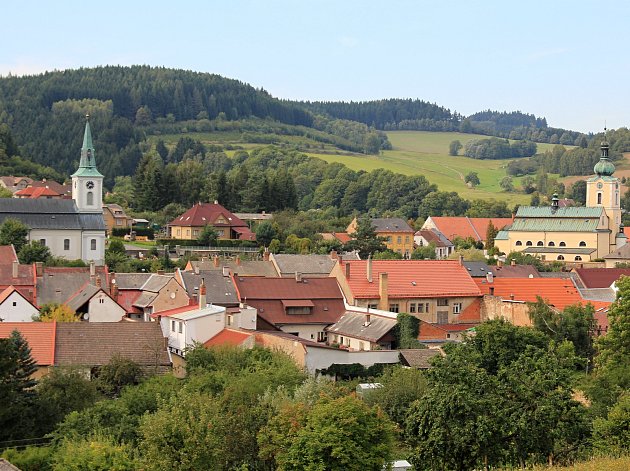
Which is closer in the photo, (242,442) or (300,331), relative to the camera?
(242,442)

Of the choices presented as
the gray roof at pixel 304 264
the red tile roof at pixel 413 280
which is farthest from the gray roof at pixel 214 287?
the gray roof at pixel 304 264

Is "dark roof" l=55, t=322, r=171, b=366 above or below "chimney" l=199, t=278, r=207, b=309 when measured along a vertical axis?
below

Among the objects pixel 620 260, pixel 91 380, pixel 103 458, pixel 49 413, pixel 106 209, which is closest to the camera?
pixel 103 458

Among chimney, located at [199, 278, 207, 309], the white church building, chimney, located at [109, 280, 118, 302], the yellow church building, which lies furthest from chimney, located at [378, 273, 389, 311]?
the yellow church building

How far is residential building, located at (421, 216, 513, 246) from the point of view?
4397 inches

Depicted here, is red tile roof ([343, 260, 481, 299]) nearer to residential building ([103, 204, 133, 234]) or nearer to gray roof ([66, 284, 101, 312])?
gray roof ([66, 284, 101, 312])

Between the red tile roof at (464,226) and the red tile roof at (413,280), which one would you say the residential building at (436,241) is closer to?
the red tile roof at (464,226)

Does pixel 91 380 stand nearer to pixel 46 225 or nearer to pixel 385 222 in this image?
pixel 46 225

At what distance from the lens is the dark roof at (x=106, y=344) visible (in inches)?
1672

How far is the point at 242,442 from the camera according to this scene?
3066 centimetres

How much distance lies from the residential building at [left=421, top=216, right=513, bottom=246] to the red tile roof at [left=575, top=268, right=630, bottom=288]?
1515 inches

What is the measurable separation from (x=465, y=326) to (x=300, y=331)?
8861 millimetres

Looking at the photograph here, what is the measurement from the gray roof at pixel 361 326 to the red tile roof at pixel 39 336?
14540mm

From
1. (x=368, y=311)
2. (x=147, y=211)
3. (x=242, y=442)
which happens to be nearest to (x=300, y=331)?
(x=368, y=311)
